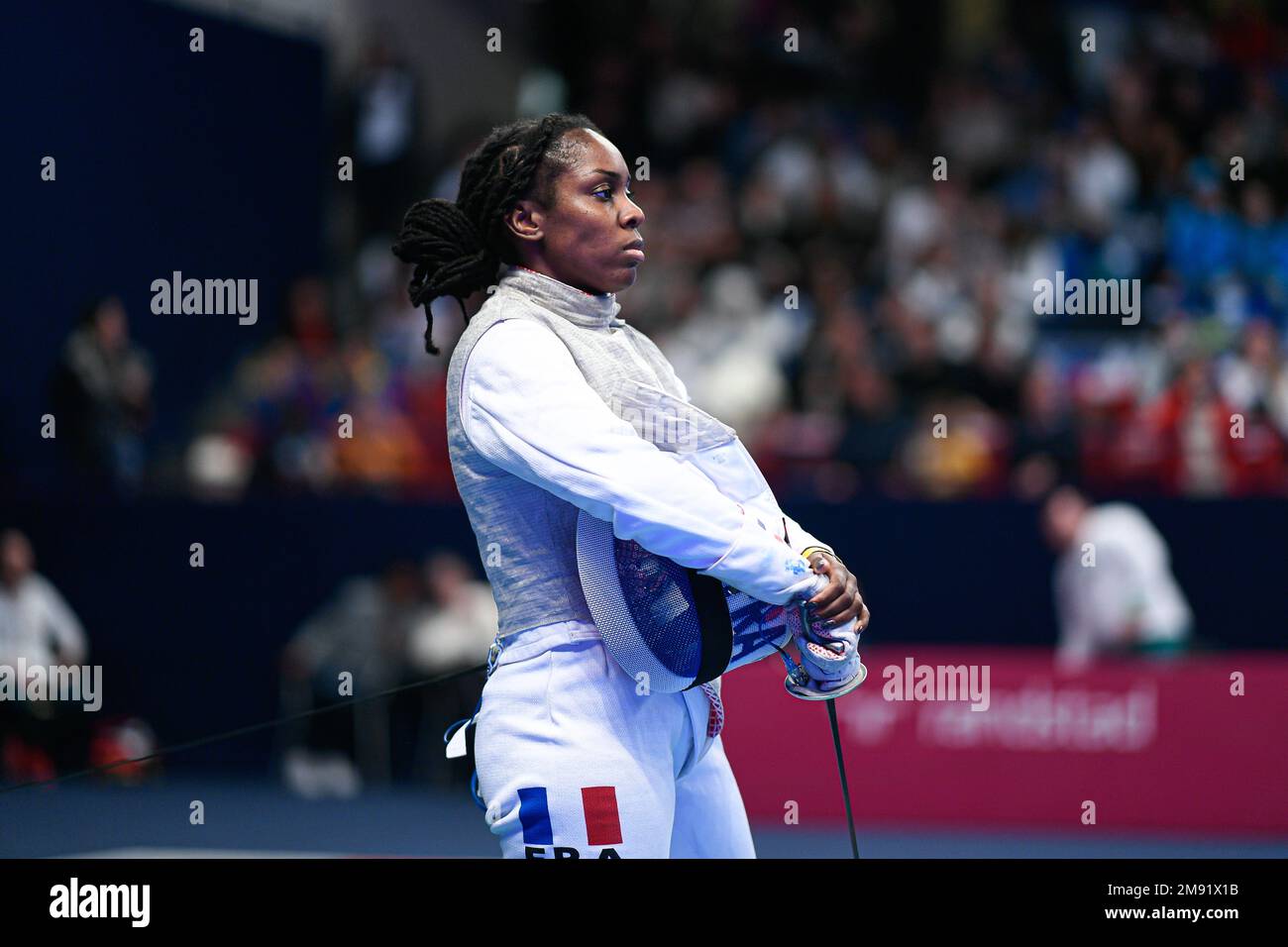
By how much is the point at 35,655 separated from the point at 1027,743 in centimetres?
559

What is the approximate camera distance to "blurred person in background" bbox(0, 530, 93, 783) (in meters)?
9.20

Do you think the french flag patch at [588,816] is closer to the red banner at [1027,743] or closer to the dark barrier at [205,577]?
the red banner at [1027,743]

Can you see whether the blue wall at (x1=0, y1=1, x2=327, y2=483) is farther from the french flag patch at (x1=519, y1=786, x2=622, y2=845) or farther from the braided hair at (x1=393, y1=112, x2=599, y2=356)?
the french flag patch at (x1=519, y1=786, x2=622, y2=845)

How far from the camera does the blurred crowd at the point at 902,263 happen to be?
31.3 ft

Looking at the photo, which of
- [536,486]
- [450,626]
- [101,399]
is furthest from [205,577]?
[536,486]

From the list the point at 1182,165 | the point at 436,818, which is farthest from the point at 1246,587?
the point at 436,818

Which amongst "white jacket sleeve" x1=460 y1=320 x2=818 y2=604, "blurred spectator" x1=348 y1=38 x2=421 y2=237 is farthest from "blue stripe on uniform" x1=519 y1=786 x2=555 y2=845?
"blurred spectator" x1=348 y1=38 x2=421 y2=237

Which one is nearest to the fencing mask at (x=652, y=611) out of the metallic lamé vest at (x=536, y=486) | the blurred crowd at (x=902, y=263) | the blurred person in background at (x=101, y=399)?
the metallic lamé vest at (x=536, y=486)

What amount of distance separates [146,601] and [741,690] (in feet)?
12.5

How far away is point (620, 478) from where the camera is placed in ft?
10.3

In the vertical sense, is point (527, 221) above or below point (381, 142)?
below

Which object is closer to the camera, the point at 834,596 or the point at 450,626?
the point at 834,596

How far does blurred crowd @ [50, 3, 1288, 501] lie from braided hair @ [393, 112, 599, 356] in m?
6.06

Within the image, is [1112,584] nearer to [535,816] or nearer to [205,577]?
[205,577]
